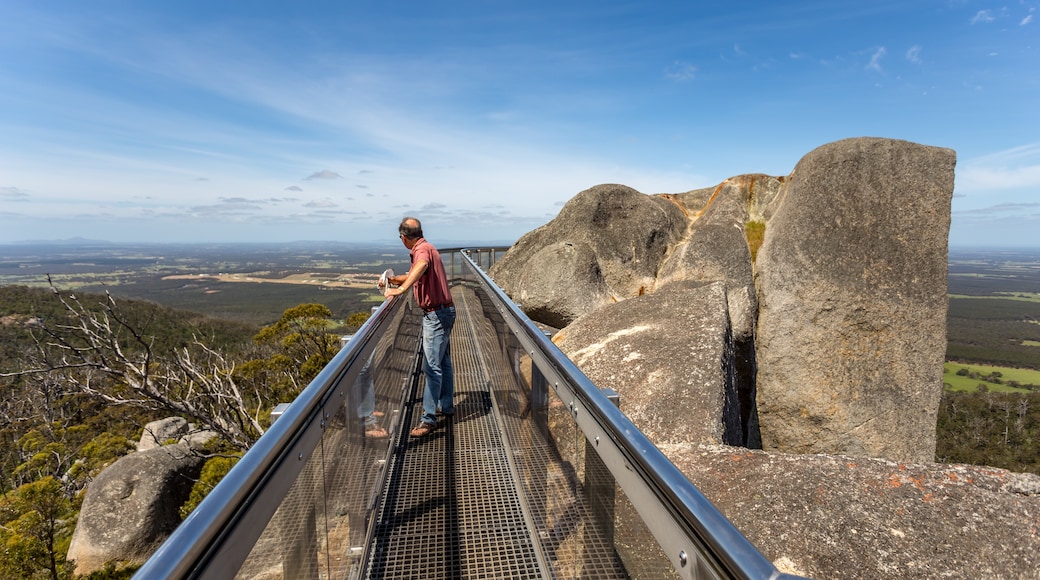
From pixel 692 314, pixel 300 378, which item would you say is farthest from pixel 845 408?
pixel 300 378

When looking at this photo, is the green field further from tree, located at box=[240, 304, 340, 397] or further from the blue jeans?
the blue jeans

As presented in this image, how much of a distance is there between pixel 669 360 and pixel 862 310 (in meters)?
5.61

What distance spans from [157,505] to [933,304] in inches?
818

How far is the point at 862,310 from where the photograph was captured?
379 inches

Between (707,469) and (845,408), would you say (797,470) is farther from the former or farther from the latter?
(845,408)

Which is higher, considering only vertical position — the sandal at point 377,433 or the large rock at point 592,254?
the large rock at point 592,254

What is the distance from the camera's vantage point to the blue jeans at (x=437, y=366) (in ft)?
16.3

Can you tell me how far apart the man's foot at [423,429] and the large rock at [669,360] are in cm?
231

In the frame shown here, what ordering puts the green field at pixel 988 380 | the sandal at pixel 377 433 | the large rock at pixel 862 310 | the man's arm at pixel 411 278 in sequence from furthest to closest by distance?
the green field at pixel 988 380 < the large rock at pixel 862 310 < the man's arm at pixel 411 278 < the sandal at pixel 377 433

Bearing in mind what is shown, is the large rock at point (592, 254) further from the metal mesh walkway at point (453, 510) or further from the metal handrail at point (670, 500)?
the metal handrail at point (670, 500)

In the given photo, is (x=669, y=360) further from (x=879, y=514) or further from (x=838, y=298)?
(x=838, y=298)

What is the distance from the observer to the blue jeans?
496 cm

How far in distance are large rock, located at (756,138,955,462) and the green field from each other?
305 feet

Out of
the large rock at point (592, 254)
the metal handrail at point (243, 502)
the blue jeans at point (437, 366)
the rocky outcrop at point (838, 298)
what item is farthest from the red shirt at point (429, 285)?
the large rock at point (592, 254)
